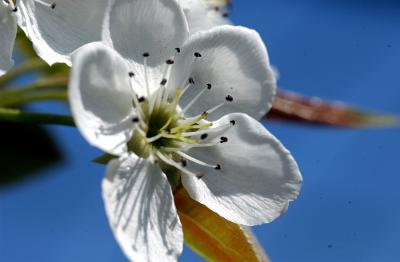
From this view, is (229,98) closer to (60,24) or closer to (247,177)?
(247,177)

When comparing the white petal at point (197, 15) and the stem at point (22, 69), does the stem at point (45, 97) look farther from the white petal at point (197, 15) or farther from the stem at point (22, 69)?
the white petal at point (197, 15)

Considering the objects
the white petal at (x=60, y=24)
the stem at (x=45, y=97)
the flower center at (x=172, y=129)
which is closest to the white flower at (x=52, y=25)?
the white petal at (x=60, y=24)

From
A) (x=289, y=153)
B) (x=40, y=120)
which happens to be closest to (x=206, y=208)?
(x=289, y=153)

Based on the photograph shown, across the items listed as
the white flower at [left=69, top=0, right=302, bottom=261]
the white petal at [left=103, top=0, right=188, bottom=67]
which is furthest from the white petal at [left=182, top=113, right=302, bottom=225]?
the white petal at [left=103, top=0, right=188, bottom=67]

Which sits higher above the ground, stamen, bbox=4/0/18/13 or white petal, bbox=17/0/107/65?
white petal, bbox=17/0/107/65

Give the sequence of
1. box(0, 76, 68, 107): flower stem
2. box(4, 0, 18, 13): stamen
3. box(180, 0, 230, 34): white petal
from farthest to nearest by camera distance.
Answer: box(0, 76, 68, 107): flower stem → box(180, 0, 230, 34): white petal → box(4, 0, 18, 13): stamen

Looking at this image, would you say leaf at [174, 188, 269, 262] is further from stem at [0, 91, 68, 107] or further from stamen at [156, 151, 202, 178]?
stem at [0, 91, 68, 107]
